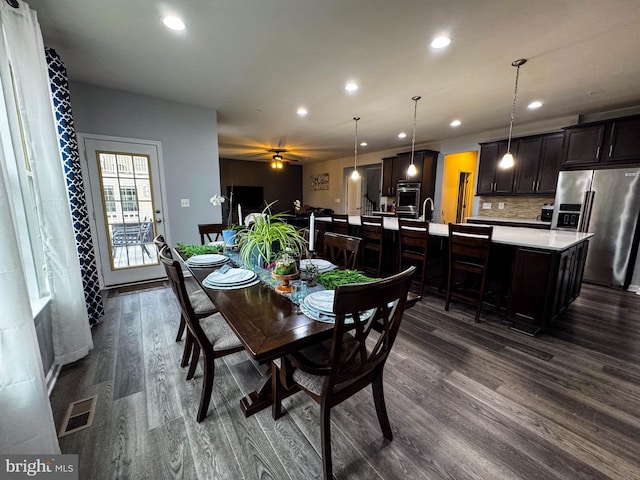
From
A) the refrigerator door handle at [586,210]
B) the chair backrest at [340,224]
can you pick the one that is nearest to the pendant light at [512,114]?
the refrigerator door handle at [586,210]

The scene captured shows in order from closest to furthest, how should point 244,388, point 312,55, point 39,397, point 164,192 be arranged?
point 39,397, point 244,388, point 312,55, point 164,192

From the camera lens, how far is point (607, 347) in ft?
7.13

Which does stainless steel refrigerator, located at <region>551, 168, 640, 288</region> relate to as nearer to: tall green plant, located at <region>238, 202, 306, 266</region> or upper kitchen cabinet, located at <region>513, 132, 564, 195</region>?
upper kitchen cabinet, located at <region>513, 132, 564, 195</region>

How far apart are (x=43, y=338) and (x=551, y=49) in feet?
15.2

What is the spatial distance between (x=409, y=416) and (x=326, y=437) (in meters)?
0.67

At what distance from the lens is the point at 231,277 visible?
1532 mm

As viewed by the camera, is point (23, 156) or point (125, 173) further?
point (125, 173)

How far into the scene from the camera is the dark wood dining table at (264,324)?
0.89 m

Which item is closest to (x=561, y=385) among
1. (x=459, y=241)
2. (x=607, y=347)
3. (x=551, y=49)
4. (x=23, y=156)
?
(x=607, y=347)

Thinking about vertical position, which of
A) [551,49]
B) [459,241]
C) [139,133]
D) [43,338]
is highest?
[551,49]

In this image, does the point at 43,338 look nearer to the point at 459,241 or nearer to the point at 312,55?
the point at 312,55

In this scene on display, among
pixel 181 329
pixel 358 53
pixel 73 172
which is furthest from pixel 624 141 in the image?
pixel 73 172

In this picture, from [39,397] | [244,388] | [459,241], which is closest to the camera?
[39,397]

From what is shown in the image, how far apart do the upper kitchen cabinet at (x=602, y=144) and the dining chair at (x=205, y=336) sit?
208 inches
